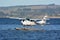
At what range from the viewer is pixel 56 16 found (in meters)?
198

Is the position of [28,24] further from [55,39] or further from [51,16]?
[51,16]

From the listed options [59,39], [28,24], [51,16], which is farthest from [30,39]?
[51,16]

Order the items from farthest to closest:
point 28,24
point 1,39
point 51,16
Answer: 1. point 51,16
2. point 28,24
3. point 1,39

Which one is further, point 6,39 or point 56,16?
point 56,16

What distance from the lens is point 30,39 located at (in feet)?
142

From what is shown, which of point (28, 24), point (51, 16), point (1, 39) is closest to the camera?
point (1, 39)

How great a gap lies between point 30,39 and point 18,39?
161 centimetres

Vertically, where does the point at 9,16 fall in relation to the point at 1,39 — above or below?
below

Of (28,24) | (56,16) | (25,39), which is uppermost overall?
(25,39)

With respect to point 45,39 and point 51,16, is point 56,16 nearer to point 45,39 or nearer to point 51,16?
point 51,16

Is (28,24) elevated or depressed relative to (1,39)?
depressed

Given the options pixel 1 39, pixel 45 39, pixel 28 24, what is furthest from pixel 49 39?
pixel 28 24

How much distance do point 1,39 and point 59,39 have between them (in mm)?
7644

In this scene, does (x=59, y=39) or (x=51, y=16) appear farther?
(x=51, y=16)
